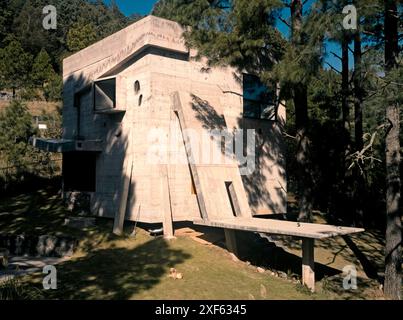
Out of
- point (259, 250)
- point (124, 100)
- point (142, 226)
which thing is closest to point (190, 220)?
point (142, 226)

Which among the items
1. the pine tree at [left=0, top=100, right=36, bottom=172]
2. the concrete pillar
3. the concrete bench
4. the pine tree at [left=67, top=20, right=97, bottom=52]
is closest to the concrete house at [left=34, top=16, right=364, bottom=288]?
the concrete pillar

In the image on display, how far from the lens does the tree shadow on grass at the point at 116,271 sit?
835 cm

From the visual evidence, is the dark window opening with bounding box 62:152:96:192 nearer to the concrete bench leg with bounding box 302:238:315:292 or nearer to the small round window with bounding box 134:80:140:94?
the small round window with bounding box 134:80:140:94

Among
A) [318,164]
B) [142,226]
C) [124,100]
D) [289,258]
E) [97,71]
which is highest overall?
[97,71]

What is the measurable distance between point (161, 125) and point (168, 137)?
0.50m

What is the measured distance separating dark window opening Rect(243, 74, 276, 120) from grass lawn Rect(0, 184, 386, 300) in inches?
211

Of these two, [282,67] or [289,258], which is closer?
[282,67]

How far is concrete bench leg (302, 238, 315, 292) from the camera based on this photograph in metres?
9.74

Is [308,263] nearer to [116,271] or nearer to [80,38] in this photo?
[116,271]

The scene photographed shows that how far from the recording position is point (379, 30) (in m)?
12.3

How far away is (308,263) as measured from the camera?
9.92 metres

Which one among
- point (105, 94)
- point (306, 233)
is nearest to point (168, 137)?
point (105, 94)
